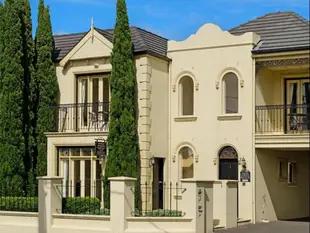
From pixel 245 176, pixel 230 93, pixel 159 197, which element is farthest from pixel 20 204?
pixel 230 93

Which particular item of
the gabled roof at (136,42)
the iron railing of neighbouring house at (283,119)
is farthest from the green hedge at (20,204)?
the iron railing of neighbouring house at (283,119)

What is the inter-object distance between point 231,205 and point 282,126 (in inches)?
194

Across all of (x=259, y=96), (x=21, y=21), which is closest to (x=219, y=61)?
(x=259, y=96)

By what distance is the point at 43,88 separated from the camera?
85.6 ft

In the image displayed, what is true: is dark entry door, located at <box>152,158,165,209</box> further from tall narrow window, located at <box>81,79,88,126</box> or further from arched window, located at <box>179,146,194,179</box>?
tall narrow window, located at <box>81,79,88,126</box>

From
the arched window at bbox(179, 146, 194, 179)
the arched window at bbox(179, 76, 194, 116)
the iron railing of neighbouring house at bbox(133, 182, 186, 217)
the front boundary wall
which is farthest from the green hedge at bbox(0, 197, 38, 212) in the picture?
the arched window at bbox(179, 76, 194, 116)

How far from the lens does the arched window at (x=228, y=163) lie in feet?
80.8

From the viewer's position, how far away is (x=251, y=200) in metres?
23.9

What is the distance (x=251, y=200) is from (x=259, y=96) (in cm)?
377

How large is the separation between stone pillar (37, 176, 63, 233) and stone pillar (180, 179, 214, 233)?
3.86 m

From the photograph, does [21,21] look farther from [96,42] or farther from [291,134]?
[291,134]

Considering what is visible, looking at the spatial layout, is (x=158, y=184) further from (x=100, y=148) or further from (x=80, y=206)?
(x=80, y=206)

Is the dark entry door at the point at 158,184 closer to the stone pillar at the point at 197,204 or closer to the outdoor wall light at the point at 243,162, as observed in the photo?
the outdoor wall light at the point at 243,162

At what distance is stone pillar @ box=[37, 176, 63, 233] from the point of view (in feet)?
65.5
